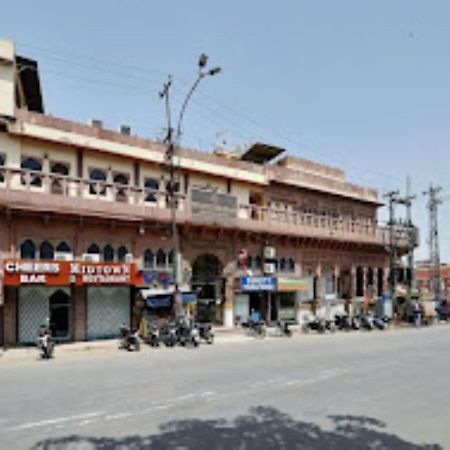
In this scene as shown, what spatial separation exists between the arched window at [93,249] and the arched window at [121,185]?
2824 mm

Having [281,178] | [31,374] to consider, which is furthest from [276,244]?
[31,374]

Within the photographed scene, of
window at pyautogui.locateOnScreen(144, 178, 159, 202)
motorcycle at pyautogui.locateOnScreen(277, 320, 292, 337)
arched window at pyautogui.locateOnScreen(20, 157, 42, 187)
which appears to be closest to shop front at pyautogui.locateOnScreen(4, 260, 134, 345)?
arched window at pyautogui.locateOnScreen(20, 157, 42, 187)

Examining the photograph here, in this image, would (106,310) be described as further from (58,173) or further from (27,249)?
(58,173)

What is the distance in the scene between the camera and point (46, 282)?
65.5 ft

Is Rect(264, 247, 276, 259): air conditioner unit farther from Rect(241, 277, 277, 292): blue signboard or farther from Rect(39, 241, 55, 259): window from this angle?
Rect(39, 241, 55, 259): window

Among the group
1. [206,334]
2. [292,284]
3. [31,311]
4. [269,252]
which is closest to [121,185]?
[31,311]

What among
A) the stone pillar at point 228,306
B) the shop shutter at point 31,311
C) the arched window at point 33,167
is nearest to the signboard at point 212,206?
the stone pillar at point 228,306

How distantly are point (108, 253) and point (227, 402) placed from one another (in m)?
14.8

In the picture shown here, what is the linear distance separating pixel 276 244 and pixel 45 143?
53.3 feet

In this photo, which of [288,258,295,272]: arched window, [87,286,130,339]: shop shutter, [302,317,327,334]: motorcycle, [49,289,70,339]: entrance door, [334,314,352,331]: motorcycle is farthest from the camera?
[288,258,295,272]: arched window

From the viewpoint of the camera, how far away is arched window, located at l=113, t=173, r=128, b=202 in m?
24.1

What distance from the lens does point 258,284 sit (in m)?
29.4

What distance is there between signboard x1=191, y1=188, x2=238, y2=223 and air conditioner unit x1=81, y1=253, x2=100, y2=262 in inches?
231

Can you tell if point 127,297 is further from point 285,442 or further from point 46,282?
point 285,442
